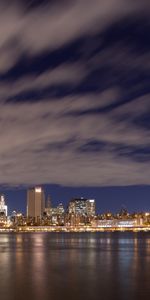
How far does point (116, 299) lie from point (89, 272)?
595 inches

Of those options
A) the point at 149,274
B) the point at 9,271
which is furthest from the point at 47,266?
the point at 149,274

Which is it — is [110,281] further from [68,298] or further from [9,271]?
[9,271]

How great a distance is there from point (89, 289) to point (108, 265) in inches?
737

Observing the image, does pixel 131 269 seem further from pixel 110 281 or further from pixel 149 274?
pixel 110 281

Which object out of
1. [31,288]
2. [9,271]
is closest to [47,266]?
[9,271]

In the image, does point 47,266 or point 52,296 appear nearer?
point 52,296

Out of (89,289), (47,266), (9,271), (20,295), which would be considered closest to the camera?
(20,295)

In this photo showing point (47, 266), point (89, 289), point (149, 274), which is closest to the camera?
point (89, 289)

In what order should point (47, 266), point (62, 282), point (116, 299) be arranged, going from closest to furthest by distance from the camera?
point (116, 299) < point (62, 282) < point (47, 266)

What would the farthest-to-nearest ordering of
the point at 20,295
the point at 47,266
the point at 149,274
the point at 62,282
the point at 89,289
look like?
the point at 47,266
the point at 149,274
the point at 62,282
the point at 89,289
the point at 20,295

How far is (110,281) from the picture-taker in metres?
38.2

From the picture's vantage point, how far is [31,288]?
114 ft

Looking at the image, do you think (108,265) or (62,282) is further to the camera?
(108,265)

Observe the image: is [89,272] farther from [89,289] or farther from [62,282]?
[89,289]
